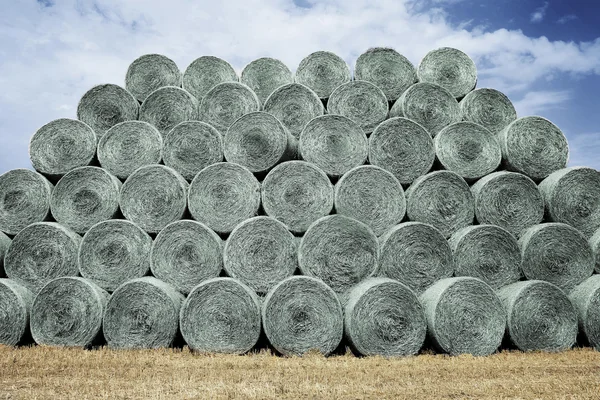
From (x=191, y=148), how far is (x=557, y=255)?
14.8ft

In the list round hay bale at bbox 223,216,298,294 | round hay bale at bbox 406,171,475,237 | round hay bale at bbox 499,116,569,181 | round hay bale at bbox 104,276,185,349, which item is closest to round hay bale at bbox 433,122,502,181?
round hay bale at bbox 499,116,569,181

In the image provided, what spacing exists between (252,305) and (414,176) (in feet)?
8.66

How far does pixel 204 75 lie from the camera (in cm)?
907

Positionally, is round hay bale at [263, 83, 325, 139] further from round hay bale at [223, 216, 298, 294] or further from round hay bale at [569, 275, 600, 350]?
round hay bale at [569, 275, 600, 350]

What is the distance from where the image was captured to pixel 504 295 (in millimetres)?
6746

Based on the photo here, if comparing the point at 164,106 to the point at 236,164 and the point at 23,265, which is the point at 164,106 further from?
the point at 23,265

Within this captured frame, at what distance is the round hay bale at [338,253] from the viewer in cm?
663

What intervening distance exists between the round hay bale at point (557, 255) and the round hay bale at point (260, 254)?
8.92ft

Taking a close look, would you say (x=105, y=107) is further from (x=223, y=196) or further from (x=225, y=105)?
(x=223, y=196)

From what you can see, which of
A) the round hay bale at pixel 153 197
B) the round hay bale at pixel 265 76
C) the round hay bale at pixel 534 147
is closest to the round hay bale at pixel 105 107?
the round hay bale at pixel 153 197

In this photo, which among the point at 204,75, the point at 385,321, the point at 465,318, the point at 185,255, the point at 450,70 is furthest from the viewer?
the point at 204,75

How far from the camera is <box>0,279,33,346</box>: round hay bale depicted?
22.0 ft

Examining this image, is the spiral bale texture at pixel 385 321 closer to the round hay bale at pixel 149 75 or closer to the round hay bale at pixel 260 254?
the round hay bale at pixel 260 254

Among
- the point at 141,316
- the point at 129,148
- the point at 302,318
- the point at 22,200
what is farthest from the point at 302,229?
the point at 22,200
